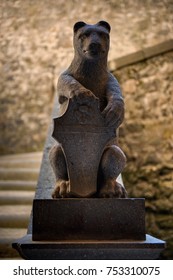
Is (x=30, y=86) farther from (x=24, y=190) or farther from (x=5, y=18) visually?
(x=24, y=190)

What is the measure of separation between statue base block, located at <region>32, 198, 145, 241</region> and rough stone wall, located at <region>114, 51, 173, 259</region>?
2565 mm

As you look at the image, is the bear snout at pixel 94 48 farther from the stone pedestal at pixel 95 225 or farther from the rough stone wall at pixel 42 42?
the rough stone wall at pixel 42 42

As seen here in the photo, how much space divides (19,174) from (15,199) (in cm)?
59

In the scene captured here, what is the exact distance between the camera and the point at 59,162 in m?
2.09

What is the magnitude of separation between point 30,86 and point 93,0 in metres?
1.65

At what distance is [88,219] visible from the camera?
197 cm

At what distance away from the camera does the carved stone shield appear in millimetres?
2025

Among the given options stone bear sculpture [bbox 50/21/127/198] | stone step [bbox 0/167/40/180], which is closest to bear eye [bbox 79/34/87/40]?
stone bear sculpture [bbox 50/21/127/198]

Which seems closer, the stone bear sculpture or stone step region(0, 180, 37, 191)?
the stone bear sculpture

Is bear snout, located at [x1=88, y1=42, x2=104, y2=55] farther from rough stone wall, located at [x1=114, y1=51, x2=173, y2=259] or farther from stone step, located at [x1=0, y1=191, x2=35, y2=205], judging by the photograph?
rough stone wall, located at [x1=114, y1=51, x2=173, y2=259]

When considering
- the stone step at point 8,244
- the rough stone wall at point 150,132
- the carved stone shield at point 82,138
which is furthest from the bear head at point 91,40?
the rough stone wall at point 150,132

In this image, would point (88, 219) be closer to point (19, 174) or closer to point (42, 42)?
point (19, 174)

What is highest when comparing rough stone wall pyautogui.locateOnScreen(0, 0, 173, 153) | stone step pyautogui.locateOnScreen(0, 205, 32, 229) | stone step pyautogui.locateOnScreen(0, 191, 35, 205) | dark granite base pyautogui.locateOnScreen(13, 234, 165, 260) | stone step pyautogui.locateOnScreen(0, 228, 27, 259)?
rough stone wall pyautogui.locateOnScreen(0, 0, 173, 153)

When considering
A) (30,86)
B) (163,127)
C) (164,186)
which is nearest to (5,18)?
(30,86)
